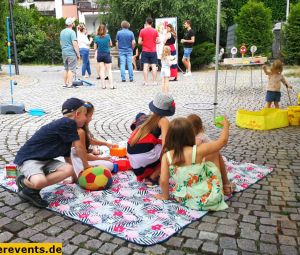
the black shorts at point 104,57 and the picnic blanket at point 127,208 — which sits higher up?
the black shorts at point 104,57

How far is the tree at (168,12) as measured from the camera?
18016 millimetres

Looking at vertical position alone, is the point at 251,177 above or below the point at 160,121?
below

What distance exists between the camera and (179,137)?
3662 millimetres

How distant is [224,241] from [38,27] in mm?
27535

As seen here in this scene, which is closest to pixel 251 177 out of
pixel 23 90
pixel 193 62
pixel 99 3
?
pixel 23 90

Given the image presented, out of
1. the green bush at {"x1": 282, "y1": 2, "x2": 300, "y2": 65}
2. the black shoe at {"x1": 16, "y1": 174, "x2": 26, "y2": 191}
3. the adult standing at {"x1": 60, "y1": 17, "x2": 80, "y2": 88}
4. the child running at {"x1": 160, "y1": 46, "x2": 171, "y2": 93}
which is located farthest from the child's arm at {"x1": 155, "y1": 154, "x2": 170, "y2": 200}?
the green bush at {"x1": 282, "y1": 2, "x2": 300, "y2": 65}

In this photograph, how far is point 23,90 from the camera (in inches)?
479

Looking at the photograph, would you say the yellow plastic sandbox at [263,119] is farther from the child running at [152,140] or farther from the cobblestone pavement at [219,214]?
the child running at [152,140]

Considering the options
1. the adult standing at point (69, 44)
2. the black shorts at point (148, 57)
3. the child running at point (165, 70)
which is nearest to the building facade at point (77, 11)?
the black shorts at point (148, 57)

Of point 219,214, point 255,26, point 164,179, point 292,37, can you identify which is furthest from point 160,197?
point 292,37

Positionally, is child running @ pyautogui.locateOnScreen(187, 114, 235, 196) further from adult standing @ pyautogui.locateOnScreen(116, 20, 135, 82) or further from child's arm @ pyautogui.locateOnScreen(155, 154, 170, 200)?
adult standing @ pyautogui.locateOnScreen(116, 20, 135, 82)

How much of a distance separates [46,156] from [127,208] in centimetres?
92

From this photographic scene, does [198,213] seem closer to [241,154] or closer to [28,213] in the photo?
[28,213]

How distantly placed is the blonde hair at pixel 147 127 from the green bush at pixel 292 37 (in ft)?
58.1
